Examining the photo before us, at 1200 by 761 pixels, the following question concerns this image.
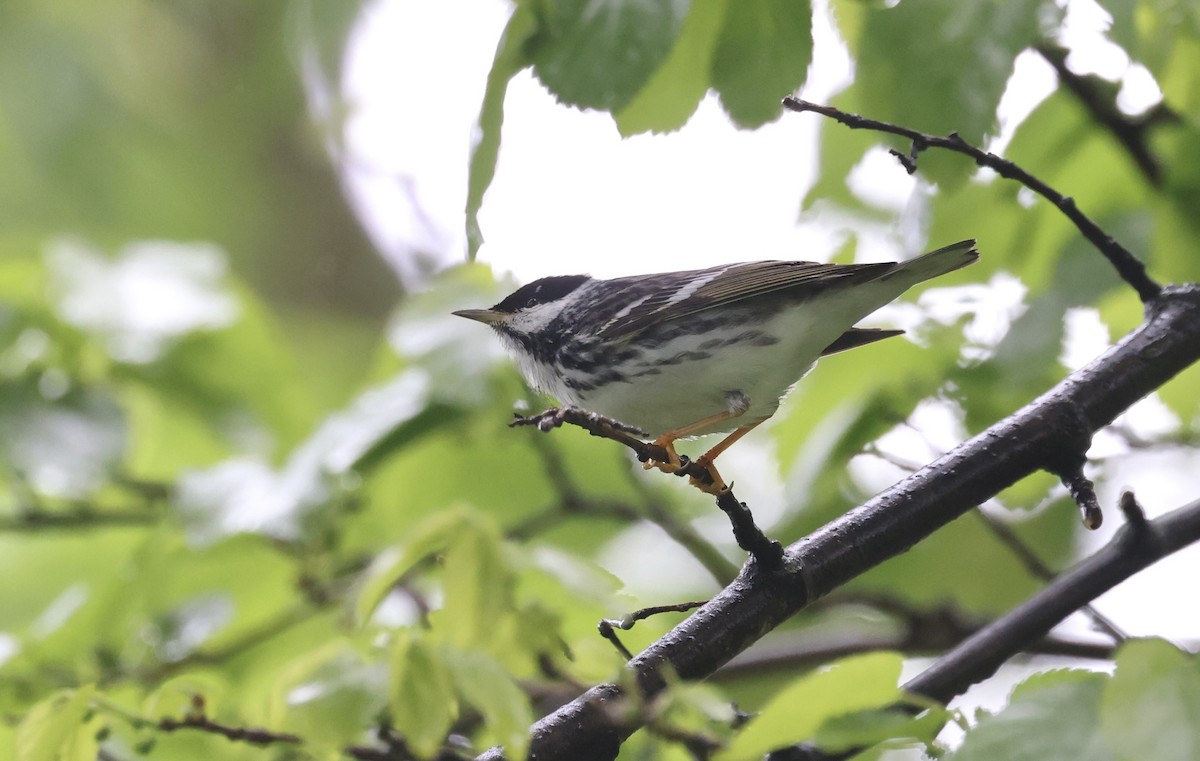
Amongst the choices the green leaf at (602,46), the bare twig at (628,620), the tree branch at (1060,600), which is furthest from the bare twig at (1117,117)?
the bare twig at (628,620)

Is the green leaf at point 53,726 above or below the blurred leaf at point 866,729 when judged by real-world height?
above

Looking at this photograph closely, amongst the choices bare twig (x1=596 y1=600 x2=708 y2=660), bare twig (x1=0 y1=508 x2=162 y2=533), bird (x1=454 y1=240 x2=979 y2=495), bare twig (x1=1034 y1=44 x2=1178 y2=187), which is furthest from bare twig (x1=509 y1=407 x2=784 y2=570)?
bare twig (x1=0 y1=508 x2=162 y2=533)

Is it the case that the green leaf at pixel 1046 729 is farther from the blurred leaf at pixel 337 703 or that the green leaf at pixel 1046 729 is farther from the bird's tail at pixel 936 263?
the bird's tail at pixel 936 263

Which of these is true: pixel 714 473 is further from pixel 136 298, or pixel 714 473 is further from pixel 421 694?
pixel 136 298

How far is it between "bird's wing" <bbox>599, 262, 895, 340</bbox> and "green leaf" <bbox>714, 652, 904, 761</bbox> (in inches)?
50.6

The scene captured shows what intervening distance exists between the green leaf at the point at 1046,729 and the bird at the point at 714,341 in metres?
1.07

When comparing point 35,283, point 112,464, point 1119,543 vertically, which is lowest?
point 1119,543

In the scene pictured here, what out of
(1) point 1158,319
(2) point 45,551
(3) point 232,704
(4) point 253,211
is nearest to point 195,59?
(4) point 253,211

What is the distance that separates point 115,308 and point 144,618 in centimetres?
83

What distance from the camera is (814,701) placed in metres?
1.19

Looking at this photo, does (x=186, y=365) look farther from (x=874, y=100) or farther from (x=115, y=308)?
(x=874, y=100)

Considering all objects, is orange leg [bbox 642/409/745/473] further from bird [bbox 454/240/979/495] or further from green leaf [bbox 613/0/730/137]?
green leaf [bbox 613/0/730/137]

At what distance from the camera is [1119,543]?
1766mm

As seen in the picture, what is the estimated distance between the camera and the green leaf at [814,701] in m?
1.19
